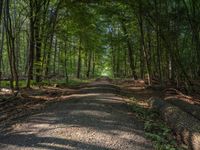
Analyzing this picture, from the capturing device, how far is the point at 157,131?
302 inches

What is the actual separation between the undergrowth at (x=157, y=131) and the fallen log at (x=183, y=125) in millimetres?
178

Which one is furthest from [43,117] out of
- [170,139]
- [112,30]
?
[112,30]

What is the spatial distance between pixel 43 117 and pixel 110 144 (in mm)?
2952

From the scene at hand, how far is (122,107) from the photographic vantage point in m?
10.4

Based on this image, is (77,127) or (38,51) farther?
(38,51)

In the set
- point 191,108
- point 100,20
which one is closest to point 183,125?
point 191,108

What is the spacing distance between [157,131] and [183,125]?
2.30 feet

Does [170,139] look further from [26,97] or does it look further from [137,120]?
[26,97]

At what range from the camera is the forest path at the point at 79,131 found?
6320mm

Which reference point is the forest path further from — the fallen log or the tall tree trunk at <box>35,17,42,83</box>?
the tall tree trunk at <box>35,17,42,83</box>

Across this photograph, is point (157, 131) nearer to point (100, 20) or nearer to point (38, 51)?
point (38, 51)

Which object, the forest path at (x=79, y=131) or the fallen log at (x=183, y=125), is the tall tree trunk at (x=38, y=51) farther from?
the fallen log at (x=183, y=125)

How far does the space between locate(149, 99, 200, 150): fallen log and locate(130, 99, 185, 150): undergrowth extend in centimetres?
18

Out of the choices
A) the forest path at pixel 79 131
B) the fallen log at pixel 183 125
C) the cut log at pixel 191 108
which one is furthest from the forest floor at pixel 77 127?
the cut log at pixel 191 108
